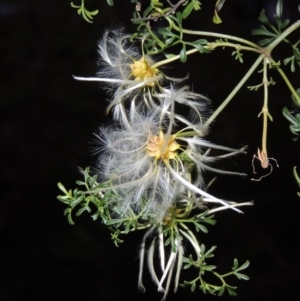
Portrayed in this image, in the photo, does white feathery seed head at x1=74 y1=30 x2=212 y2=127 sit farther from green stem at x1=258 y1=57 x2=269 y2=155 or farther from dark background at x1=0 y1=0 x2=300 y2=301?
dark background at x1=0 y1=0 x2=300 y2=301

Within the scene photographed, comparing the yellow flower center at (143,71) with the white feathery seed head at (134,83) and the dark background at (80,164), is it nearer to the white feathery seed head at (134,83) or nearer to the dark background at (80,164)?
the white feathery seed head at (134,83)

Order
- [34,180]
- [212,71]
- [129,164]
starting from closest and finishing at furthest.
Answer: [129,164] < [212,71] < [34,180]

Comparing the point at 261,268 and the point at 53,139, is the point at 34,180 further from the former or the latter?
the point at 261,268

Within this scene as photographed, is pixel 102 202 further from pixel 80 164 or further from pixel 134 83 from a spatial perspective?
pixel 80 164

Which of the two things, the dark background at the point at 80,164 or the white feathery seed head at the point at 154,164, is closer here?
the white feathery seed head at the point at 154,164

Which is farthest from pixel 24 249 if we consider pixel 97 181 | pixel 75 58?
pixel 97 181

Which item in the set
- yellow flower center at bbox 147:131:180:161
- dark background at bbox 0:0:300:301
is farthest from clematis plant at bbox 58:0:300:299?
dark background at bbox 0:0:300:301

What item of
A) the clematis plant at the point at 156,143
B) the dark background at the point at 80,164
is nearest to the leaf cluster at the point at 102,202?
the clematis plant at the point at 156,143
